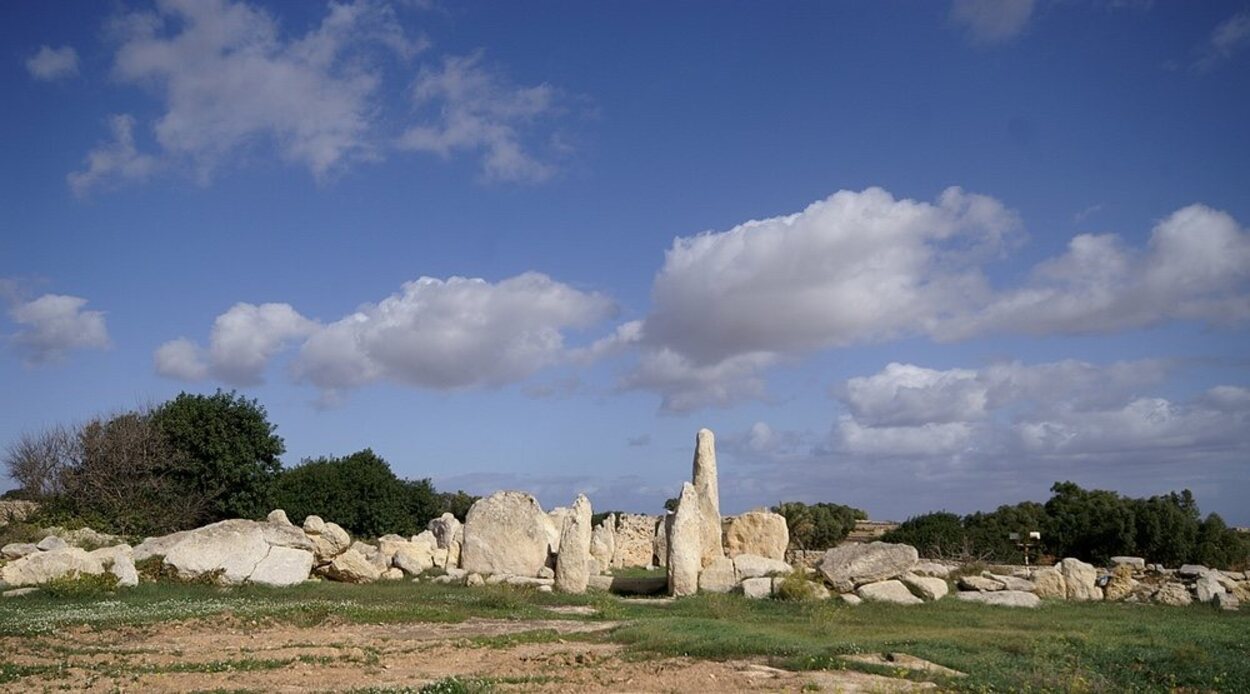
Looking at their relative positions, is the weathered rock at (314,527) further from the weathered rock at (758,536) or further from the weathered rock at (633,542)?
the weathered rock at (758,536)

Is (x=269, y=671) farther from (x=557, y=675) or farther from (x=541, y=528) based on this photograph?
(x=541, y=528)

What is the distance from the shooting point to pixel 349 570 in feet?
93.1

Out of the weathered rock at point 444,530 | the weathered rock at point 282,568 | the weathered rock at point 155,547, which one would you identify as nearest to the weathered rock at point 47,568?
the weathered rock at point 155,547

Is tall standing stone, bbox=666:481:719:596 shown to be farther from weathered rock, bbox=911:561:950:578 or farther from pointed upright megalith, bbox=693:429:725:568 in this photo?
weathered rock, bbox=911:561:950:578

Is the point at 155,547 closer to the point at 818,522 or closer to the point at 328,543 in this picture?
the point at 328,543

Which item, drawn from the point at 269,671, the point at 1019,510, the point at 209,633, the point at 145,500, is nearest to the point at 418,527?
the point at 145,500

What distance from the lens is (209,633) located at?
17578 mm

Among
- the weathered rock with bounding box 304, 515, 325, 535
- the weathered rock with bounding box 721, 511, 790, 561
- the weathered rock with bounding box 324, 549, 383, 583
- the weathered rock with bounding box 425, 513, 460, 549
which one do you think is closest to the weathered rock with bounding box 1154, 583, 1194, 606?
the weathered rock with bounding box 721, 511, 790, 561

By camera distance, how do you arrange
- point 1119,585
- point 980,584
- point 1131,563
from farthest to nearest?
point 1131,563 < point 1119,585 < point 980,584

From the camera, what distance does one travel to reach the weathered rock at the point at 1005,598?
2333cm

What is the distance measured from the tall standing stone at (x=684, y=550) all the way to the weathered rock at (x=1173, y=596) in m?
12.0

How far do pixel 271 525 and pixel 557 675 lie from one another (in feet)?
56.0

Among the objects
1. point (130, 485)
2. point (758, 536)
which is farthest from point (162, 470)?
point (758, 536)

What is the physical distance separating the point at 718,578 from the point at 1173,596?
38.6 feet
